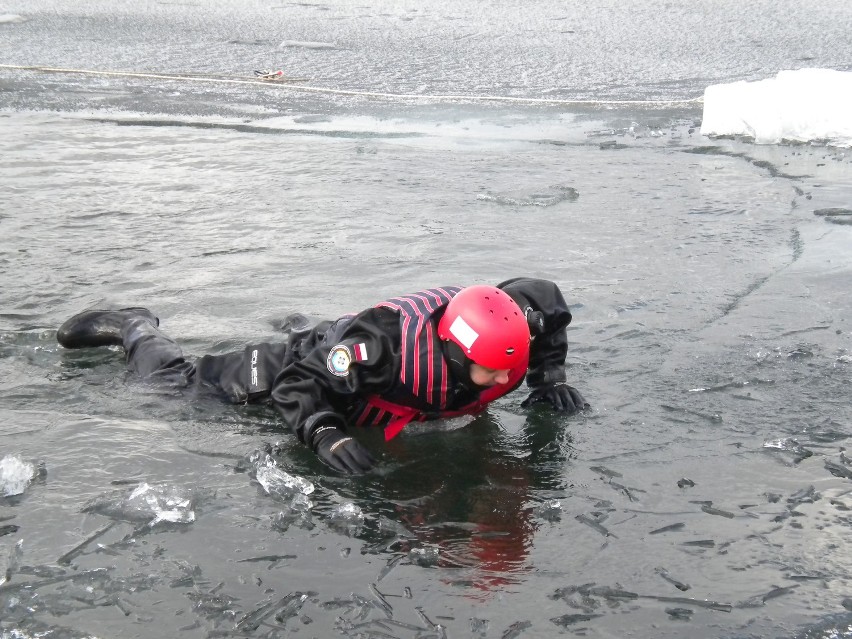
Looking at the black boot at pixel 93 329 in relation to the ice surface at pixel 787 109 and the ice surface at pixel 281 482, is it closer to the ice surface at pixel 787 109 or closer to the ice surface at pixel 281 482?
the ice surface at pixel 281 482

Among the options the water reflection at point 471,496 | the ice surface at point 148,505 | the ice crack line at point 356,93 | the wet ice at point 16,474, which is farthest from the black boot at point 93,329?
the ice crack line at point 356,93

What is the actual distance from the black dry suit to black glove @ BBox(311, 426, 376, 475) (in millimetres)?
53

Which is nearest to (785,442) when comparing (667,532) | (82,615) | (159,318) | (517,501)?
(667,532)

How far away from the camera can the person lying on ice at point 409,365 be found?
4.26 meters

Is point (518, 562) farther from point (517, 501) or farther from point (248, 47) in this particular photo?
point (248, 47)

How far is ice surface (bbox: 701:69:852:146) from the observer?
9594mm

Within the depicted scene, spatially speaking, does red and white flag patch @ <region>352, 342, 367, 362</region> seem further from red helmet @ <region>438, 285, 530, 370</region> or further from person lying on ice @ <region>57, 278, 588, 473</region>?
red helmet @ <region>438, 285, 530, 370</region>

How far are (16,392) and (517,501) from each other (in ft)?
8.49

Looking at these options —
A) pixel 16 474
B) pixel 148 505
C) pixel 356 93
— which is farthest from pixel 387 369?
pixel 356 93

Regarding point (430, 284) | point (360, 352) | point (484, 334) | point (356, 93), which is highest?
point (356, 93)

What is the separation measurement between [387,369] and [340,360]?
0.70ft

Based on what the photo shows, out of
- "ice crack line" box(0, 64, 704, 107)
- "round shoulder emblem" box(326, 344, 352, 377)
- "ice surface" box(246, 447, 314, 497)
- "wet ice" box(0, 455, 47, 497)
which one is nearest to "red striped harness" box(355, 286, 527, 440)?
"round shoulder emblem" box(326, 344, 352, 377)

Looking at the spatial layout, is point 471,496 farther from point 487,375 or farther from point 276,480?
point 276,480

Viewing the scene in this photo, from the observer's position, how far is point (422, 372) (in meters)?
4.39
